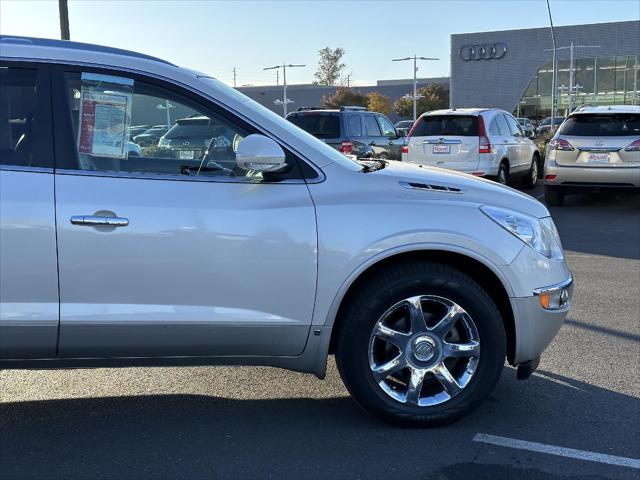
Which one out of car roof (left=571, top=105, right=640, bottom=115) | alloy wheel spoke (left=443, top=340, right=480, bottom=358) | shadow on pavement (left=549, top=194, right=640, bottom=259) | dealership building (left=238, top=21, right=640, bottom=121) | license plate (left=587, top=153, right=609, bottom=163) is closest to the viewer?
alloy wheel spoke (left=443, top=340, right=480, bottom=358)

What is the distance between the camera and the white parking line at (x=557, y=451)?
11.4 feet

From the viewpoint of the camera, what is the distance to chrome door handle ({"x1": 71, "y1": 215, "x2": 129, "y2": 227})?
3.37m

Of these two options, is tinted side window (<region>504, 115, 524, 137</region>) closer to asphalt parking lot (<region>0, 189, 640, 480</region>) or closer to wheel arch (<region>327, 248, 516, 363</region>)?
asphalt parking lot (<region>0, 189, 640, 480</region>)

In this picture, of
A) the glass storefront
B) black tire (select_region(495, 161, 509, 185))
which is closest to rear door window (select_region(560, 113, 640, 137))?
black tire (select_region(495, 161, 509, 185))

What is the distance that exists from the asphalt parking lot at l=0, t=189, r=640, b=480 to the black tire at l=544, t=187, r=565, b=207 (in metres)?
7.89

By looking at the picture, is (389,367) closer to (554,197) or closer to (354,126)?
(554,197)

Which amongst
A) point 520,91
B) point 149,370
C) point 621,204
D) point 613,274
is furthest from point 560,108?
point 149,370

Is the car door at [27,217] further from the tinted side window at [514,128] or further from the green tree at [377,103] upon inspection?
the green tree at [377,103]

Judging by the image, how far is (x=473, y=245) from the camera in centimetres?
366

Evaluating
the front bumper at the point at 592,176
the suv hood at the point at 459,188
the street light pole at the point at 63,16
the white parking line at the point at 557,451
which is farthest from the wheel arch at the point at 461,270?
the street light pole at the point at 63,16

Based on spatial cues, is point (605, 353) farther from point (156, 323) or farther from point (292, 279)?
point (156, 323)

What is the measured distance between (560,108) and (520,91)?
3.37m

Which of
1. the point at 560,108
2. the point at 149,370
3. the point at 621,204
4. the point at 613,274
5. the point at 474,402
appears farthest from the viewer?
the point at 560,108

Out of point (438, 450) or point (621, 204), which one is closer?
point (438, 450)
